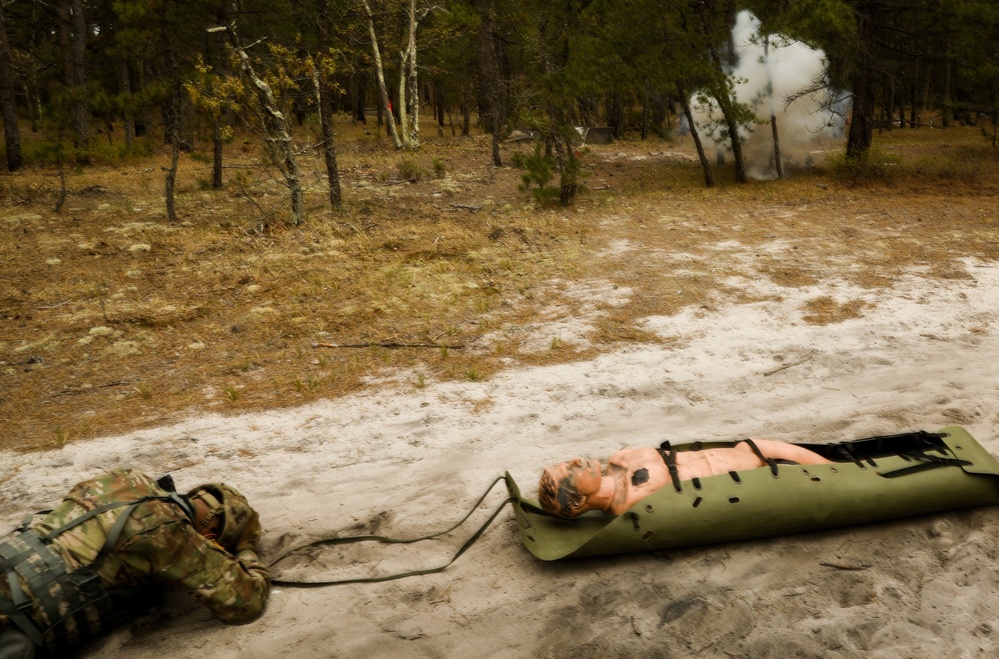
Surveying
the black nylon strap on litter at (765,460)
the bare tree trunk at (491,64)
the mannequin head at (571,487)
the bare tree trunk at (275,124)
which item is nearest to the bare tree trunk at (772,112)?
the bare tree trunk at (491,64)

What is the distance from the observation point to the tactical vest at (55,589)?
314 cm

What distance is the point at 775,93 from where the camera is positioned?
14.1 m

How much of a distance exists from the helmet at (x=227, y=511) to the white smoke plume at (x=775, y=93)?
468 inches

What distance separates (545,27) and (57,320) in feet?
33.5

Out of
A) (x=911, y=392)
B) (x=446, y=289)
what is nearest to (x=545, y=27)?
(x=446, y=289)

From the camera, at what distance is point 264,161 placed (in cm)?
1177

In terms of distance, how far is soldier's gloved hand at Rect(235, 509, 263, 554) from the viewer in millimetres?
4055

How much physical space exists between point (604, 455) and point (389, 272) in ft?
15.8

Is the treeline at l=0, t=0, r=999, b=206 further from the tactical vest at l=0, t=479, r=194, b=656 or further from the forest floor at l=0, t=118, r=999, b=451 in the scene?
the tactical vest at l=0, t=479, r=194, b=656

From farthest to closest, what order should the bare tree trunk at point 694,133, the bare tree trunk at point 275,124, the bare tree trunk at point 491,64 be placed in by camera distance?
the bare tree trunk at point 491,64 < the bare tree trunk at point 694,133 < the bare tree trunk at point 275,124

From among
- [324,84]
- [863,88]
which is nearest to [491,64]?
[324,84]

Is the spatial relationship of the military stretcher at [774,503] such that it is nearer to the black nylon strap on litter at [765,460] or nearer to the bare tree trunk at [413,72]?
the black nylon strap on litter at [765,460]

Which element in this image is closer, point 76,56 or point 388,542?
point 388,542

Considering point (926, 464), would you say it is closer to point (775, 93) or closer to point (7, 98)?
point (775, 93)
